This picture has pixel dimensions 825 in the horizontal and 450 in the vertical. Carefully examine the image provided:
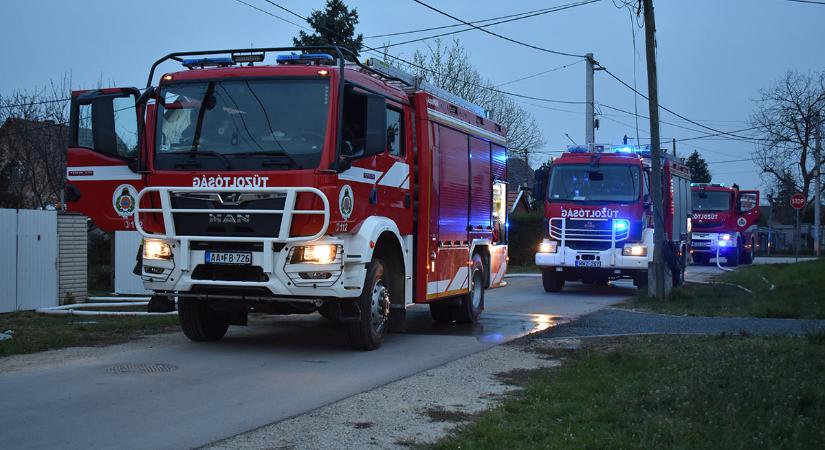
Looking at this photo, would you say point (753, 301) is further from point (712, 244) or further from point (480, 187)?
point (712, 244)

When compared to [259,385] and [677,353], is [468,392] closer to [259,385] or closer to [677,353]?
[259,385]

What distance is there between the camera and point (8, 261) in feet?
50.3

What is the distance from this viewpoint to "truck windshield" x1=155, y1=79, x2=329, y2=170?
9547 millimetres

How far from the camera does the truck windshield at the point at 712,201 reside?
126ft

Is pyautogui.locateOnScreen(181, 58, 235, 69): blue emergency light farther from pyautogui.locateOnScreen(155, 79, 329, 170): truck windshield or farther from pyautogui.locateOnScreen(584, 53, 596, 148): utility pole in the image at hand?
pyautogui.locateOnScreen(584, 53, 596, 148): utility pole

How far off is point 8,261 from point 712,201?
30.9 metres

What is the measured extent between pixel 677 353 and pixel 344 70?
4.85 m

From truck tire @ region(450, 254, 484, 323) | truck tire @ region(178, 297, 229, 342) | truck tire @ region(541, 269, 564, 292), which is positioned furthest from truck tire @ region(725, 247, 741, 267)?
truck tire @ region(178, 297, 229, 342)

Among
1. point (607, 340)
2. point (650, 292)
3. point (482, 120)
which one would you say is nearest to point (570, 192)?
point (650, 292)

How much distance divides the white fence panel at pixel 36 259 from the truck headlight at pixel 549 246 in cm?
1089

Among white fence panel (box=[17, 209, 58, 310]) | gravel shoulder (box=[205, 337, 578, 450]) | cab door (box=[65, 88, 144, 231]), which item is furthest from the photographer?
white fence panel (box=[17, 209, 58, 310])

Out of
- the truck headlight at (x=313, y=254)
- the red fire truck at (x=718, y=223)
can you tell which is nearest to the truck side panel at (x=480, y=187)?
the truck headlight at (x=313, y=254)

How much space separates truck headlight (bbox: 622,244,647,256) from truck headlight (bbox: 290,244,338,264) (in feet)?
40.1

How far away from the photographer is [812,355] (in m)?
9.16
